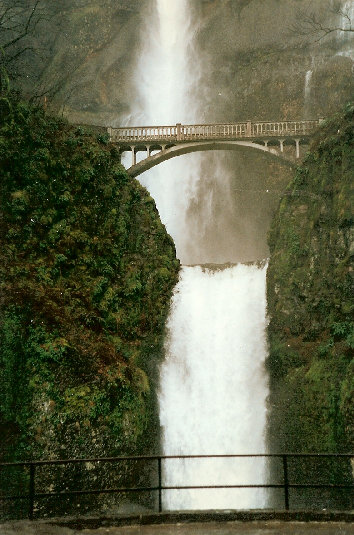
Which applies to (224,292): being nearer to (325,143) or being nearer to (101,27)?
(325,143)

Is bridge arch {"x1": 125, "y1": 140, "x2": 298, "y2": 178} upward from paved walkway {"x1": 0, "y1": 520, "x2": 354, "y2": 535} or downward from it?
upward

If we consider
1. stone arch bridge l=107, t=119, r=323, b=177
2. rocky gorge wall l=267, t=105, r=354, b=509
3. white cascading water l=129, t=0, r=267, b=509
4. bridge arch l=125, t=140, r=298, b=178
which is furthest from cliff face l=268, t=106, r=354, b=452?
bridge arch l=125, t=140, r=298, b=178

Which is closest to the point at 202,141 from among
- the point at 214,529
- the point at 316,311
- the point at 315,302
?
the point at 315,302

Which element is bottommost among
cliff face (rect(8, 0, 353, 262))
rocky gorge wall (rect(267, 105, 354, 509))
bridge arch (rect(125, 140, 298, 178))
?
rocky gorge wall (rect(267, 105, 354, 509))

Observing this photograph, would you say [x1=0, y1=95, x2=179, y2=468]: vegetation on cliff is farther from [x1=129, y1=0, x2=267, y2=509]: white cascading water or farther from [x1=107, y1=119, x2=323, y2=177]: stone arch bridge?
[x1=107, y1=119, x2=323, y2=177]: stone arch bridge

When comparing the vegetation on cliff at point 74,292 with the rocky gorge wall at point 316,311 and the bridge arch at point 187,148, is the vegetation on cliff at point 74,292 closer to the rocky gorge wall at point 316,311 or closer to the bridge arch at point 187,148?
the bridge arch at point 187,148

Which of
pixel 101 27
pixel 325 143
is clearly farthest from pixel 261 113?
pixel 325 143
